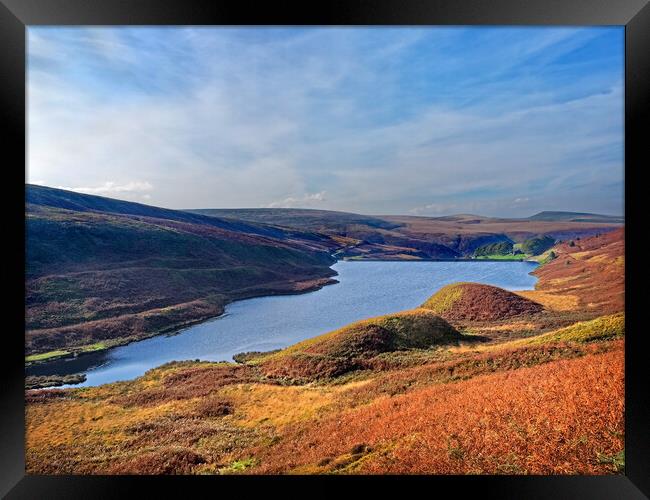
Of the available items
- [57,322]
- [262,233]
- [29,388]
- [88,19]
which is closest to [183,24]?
[88,19]

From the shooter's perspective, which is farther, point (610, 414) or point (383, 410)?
point (383, 410)

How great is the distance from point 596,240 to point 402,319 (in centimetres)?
711

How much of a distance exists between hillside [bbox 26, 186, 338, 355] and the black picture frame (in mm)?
7521

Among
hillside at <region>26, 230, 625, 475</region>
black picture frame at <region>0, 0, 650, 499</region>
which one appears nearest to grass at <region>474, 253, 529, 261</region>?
hillside at <region>26, 230, 625, 475</region>

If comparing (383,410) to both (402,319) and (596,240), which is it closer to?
(402,319)

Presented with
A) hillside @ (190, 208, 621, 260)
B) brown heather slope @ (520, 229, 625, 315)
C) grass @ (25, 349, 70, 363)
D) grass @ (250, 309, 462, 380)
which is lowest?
grass @ (25, 349, 70, 363)

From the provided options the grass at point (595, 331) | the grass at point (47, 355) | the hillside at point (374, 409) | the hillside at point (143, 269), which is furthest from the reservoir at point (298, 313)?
the grass at point (595, 331)

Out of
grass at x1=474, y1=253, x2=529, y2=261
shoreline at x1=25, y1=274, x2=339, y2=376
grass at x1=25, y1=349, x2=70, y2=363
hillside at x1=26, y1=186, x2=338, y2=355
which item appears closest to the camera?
grass at x1=25, y1=349, x2=70, y2=363

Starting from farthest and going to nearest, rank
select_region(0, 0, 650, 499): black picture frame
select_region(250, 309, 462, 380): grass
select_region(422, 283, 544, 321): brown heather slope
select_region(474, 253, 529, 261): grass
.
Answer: select_region(474, 253, 529, 261): grass → select_region(422, 283, 544, 321): brown heather slope → select_region(250, 309, 462, 380): grass → select_region(0, 0, 650, 499): black picture frame

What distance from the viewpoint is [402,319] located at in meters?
10.5

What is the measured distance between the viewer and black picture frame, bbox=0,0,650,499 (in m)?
3.92

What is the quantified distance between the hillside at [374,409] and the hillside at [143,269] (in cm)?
316

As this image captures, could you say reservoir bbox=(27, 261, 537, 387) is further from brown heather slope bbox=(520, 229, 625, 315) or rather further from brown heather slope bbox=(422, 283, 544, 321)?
brown heather slope bbox=(520, 229, 625, 315)

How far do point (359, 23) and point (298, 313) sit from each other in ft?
32.0
